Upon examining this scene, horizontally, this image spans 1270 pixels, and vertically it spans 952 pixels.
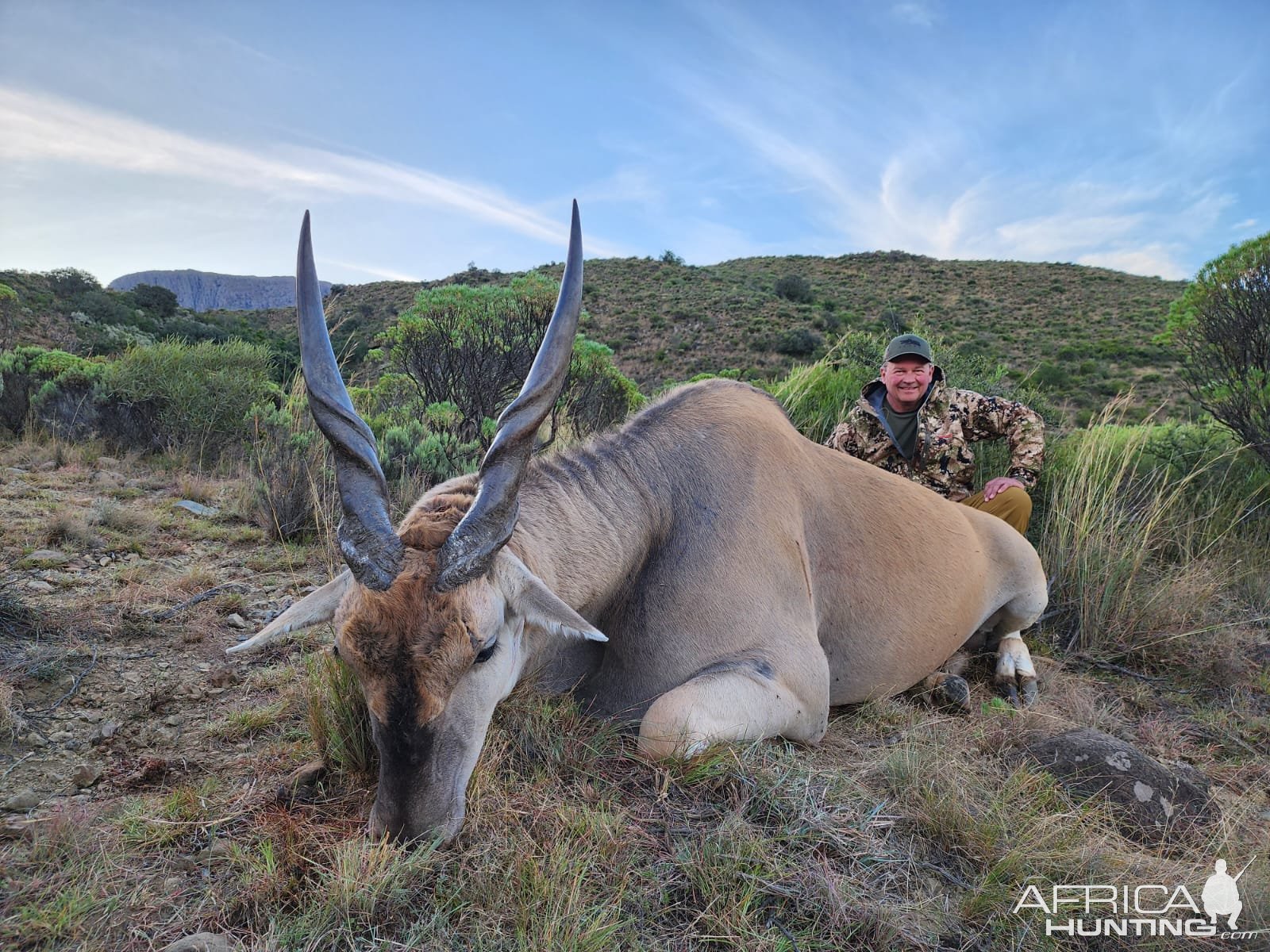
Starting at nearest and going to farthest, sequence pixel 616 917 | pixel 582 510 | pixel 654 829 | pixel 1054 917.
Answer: pixel 616 917 < pixel 1054 917 < pixel 654 829 < pixel 582 510

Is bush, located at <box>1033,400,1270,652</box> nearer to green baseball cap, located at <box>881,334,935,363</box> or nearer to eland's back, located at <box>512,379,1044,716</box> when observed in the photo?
eland's back, located at <box>512,379,1044,716</box>

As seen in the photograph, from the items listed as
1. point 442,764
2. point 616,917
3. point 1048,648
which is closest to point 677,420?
point 442,764

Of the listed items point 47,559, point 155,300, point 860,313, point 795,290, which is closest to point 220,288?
point 155,300

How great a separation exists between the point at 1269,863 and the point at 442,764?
3193 mm

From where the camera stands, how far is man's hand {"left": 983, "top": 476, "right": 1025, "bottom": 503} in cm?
598

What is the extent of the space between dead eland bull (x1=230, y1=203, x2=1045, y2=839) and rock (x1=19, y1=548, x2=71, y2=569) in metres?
3.84

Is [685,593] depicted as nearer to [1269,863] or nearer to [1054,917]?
[1054,917]

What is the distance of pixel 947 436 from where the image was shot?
20.7ft

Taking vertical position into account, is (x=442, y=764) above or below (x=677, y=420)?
below

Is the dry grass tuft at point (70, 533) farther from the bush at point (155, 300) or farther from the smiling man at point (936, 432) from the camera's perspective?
the bush at point (155, 300)

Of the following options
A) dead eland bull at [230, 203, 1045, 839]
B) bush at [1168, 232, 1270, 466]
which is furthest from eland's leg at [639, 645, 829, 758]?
bush at [1168, 232, 1270, 466]

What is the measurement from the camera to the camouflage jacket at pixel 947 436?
6.25m

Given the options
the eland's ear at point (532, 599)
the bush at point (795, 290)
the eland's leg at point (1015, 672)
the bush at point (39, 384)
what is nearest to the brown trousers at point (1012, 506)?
the eland's leg at point (1015, 672)

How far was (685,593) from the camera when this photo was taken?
340cm
